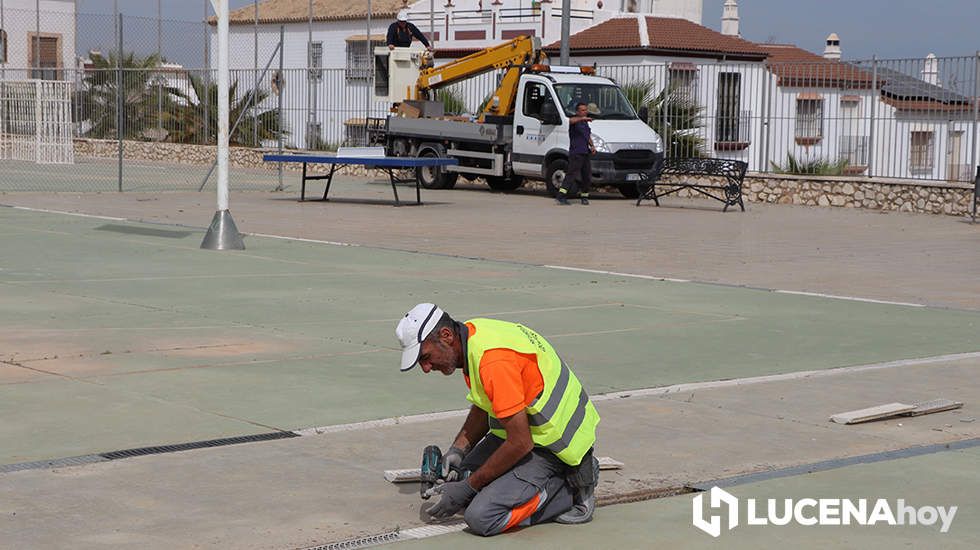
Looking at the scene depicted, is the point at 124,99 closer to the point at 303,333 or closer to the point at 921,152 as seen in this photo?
the point at 921,152

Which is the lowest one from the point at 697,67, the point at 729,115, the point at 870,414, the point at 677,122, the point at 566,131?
the point at 870,414

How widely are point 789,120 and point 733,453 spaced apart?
23647 mm

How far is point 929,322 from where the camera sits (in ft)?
40.0

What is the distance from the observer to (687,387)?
9.10m

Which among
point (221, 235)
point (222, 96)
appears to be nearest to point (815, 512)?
point (221, 235)

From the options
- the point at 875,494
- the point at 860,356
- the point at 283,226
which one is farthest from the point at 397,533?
the point at 283,226

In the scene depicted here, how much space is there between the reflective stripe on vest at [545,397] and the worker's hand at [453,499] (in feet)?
0.88

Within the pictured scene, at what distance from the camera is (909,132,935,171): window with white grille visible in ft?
90.7

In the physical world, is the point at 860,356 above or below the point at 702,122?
below

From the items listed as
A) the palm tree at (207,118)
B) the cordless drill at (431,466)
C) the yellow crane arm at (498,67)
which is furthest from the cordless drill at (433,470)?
the palm tree at (207,118)

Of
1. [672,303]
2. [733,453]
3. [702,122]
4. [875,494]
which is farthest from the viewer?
[702,122]

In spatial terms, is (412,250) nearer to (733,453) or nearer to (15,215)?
(15,215)

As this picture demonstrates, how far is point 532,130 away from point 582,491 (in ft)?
77.1

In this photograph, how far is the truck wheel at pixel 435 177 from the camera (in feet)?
102
